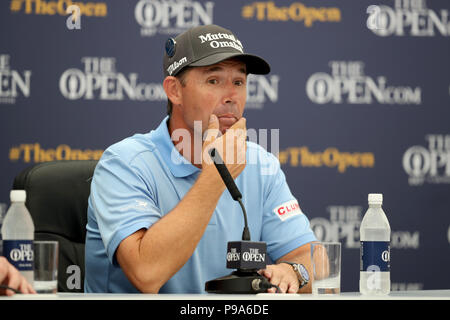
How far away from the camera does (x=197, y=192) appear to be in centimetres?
186

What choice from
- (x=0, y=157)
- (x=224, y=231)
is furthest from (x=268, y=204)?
(x=0, y=157)

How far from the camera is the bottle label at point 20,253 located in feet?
4.65

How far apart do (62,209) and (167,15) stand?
1649 mm

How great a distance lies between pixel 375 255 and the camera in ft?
5.16

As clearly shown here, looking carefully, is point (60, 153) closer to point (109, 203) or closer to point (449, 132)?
point (109, 203)

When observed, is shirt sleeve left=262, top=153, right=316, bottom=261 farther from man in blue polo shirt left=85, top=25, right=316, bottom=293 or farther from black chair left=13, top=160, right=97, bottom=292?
black chair left=13, top=160, right=97, bottom=292

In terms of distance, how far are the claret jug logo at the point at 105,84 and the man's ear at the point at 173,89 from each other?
1.19 m

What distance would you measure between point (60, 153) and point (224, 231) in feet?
5.18

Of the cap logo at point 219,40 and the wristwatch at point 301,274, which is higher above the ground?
the cap logo at point 219,40

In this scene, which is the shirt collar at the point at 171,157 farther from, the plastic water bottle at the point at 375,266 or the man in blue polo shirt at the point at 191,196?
the plastic water bottle at the point at 375,266

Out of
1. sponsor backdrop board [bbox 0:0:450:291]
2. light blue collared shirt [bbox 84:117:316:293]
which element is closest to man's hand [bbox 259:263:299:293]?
light blue collared shirt [bbox 84:117:316:293]

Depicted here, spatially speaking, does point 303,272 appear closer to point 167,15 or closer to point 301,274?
point 301,274

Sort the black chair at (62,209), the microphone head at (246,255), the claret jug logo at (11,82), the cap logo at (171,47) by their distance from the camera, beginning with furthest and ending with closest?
1. the claret jug logo at (11,82)
2. the cap logo at (171,47)
3. the black chair at (62,209)
4. the microphone head at (246,255)
